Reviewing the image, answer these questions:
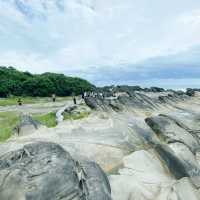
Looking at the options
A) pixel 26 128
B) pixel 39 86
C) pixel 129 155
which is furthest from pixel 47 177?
pixel 39 86

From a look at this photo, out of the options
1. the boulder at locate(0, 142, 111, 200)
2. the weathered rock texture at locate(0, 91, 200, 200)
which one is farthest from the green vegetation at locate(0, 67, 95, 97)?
the boulder at locate(0, 142, 111, 200)

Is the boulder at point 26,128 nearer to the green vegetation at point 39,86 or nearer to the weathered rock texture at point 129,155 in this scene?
the weathered rock texture at point 129,155

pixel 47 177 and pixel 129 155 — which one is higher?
pixel 47 177

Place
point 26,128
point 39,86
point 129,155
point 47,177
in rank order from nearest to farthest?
point 47,177, point 129,155, point 26,128, point 39,86

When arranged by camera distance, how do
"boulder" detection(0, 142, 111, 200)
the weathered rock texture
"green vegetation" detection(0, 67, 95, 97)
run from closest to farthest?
"boulder" detection(0, 142, 111, 200), the weathered rock texture, "green vegetation" detection(0, 67, 95, 97)

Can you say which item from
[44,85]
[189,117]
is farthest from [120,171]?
[44,85]

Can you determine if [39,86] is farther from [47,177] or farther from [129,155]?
[47,177]

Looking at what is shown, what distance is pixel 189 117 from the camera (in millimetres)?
18047

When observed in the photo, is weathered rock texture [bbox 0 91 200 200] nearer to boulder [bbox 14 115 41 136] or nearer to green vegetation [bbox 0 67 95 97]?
boulder [bbox 14 115 41 136]

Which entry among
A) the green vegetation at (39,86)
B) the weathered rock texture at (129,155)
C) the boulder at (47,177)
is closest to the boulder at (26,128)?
the weathered rock texture at (129,155)

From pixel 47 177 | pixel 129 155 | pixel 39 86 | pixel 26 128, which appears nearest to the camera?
pixel 47 177

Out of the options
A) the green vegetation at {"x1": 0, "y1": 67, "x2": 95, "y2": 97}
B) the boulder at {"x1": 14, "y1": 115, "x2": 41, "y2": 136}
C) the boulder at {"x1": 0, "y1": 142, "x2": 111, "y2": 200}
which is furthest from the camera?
the green vegetation at {"x1": 0, "y1": 67, "x2": 95, "y2": 97}

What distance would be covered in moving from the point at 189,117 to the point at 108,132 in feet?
20.7

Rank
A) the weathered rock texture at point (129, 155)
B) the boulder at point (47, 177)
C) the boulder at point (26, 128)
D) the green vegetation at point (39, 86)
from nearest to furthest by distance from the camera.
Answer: the boulder at point (47, 177) < the weathered rock texture at point (129, 155) < the boulder at point (26, 128) < the green vegetation at point (39, 86)
